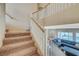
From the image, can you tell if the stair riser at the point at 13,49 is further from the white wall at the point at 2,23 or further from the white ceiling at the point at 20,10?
the white ceiling at the point at 20,10

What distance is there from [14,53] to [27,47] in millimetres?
180

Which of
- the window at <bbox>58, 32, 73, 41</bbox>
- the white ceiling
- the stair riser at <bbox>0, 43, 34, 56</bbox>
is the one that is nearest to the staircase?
the stair riser at <bbox>0, 43, 34, 56</bbox>

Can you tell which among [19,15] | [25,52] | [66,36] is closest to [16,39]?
[25,52]

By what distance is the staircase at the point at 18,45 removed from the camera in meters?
1.88

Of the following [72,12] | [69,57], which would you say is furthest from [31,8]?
[69,57]

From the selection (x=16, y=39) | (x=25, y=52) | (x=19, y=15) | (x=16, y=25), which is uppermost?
(x=19, y=15)

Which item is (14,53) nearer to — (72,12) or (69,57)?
(69,57)

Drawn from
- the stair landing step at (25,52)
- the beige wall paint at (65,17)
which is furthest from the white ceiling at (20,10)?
the stair landing step at (25,52)

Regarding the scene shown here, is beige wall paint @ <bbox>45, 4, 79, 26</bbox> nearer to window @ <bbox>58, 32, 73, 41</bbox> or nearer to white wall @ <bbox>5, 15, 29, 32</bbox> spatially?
window @ <bbox>58, 32, 73, 41</bbox>

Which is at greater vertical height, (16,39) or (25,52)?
(16,39)

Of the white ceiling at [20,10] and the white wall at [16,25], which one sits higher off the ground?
the white ceiling at [20,10]

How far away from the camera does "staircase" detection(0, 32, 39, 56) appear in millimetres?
1877

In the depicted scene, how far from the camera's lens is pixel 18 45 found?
75.0 inches

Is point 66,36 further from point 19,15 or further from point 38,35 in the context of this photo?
point 19,15
